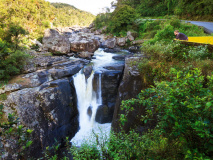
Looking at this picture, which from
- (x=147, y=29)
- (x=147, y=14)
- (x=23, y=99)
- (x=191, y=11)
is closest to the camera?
(x=23, y=99)

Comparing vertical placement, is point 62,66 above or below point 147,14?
below

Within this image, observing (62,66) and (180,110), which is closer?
(180,110)

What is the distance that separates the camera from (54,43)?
46.8ft

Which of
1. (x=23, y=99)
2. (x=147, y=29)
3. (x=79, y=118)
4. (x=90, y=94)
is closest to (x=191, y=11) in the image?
(x=147, y=29)

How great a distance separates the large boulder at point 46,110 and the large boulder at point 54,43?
7.20 metres

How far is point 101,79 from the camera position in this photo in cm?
1013

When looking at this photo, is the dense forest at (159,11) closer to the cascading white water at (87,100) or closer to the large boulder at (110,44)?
the large boulder at (110,44)

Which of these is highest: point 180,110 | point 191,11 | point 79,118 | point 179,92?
point 191,11

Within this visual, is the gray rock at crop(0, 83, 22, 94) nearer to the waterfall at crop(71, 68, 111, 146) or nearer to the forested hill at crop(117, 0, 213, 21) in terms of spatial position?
the waterfall at crop(71, 68, 111, 146)

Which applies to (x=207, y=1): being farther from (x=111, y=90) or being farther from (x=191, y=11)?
(x=111, y=90)

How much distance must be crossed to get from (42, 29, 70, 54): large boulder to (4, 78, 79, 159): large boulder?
7196mm

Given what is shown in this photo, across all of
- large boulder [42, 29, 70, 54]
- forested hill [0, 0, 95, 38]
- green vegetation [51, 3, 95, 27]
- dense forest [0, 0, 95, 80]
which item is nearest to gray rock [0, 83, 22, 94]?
dense forest [0, 0, 95, 80]

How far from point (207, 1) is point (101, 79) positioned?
50.6 feet

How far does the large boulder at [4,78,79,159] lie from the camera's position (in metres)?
6.18
